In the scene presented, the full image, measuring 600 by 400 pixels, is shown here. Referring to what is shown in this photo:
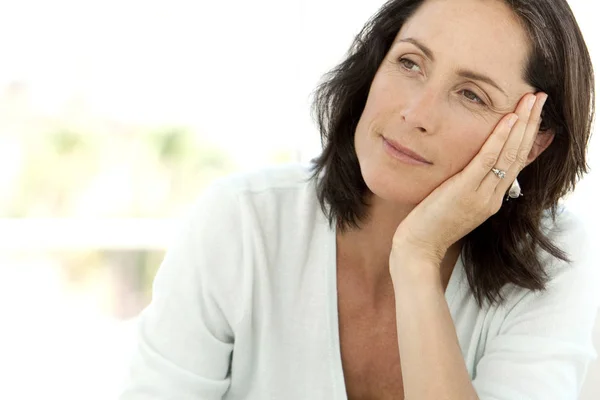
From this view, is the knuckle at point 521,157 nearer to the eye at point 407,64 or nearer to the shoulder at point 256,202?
the eye at point 407,64

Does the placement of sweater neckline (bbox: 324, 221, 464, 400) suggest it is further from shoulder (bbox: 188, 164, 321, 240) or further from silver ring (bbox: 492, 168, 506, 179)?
silver ring (bbox: 492, 168, 506, 179)

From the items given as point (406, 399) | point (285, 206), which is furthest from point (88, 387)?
point (406, 399)

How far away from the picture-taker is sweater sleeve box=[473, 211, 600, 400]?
5.23 ft

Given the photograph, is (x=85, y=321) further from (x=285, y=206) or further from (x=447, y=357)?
(x=447, y=357)

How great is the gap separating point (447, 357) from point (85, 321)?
188cm

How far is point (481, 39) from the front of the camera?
4.86 ft

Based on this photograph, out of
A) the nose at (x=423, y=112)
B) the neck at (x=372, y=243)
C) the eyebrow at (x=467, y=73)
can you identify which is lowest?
the neck at (x=372, y=243)

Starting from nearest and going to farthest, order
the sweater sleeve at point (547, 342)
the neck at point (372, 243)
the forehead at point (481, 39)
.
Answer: the forehead at point (481, 39) < the sweater sleeve at point (547, 342) < the neck at point (372, 243)

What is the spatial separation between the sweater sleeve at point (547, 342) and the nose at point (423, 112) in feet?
1.54

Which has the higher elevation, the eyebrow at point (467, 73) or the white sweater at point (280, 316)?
the eyebrow at point (467, 73)

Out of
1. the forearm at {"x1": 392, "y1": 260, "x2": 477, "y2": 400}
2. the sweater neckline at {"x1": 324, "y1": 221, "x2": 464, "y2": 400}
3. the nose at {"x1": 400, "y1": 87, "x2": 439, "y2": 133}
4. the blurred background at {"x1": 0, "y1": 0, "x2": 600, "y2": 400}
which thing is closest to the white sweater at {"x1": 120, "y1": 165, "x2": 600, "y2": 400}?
the sweater neckline at {"x1": 324, "y1": 221, "x2": 464, "y2": 400}

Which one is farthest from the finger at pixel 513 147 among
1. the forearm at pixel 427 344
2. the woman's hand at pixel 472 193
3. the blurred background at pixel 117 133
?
the blurred background at pixel 117 133

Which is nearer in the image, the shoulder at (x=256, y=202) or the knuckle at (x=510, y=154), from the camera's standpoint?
the knuckle at (x=510, y=154)

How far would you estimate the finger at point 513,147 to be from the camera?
5.10 ft
